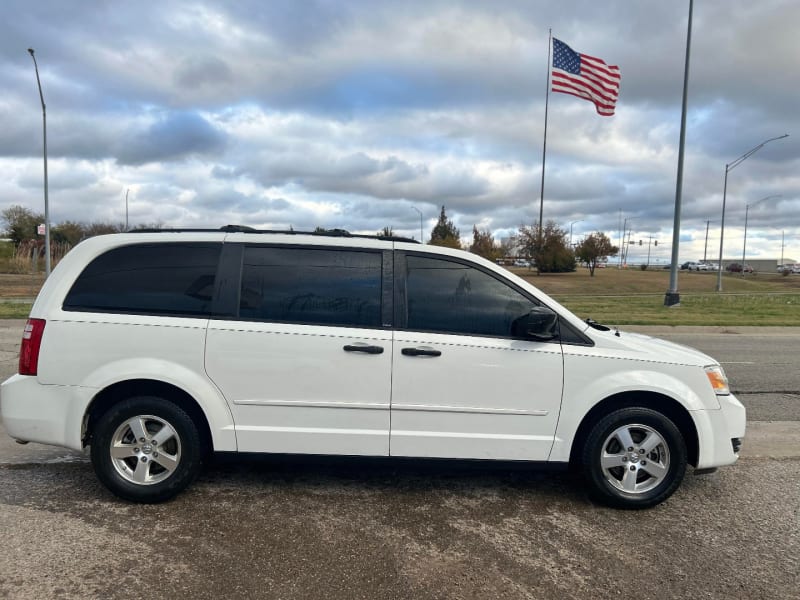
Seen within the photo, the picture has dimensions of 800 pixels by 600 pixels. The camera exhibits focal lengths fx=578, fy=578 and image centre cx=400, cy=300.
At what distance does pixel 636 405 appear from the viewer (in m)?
3.92

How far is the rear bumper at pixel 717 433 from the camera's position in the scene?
388 cm

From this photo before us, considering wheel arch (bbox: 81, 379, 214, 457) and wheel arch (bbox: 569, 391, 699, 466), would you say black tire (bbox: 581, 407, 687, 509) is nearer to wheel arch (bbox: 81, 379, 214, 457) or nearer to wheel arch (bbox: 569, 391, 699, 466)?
wheel arch (bbox: 569, 391, 699, 466)

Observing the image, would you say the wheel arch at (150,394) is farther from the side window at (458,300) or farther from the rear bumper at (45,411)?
the side window at (458,300)

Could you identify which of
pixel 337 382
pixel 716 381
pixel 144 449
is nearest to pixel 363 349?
pixel 337 382

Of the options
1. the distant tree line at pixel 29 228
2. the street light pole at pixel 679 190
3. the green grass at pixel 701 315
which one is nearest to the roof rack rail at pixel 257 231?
the green grass at pixel 701 315

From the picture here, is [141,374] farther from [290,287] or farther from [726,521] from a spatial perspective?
A: [726,521]

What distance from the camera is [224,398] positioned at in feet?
12.6

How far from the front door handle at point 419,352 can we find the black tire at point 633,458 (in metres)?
1.17

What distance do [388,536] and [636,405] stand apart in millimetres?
1870

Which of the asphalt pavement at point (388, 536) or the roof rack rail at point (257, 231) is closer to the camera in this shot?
the asphalt pavement at point (388, 536)

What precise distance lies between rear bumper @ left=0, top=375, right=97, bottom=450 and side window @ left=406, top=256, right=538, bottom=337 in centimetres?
229

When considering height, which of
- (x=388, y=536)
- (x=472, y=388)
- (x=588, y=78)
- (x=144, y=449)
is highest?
(x=588, y=78)

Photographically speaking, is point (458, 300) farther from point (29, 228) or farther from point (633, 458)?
point (29, 228)

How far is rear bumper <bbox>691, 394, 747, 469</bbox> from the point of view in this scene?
3.88m
